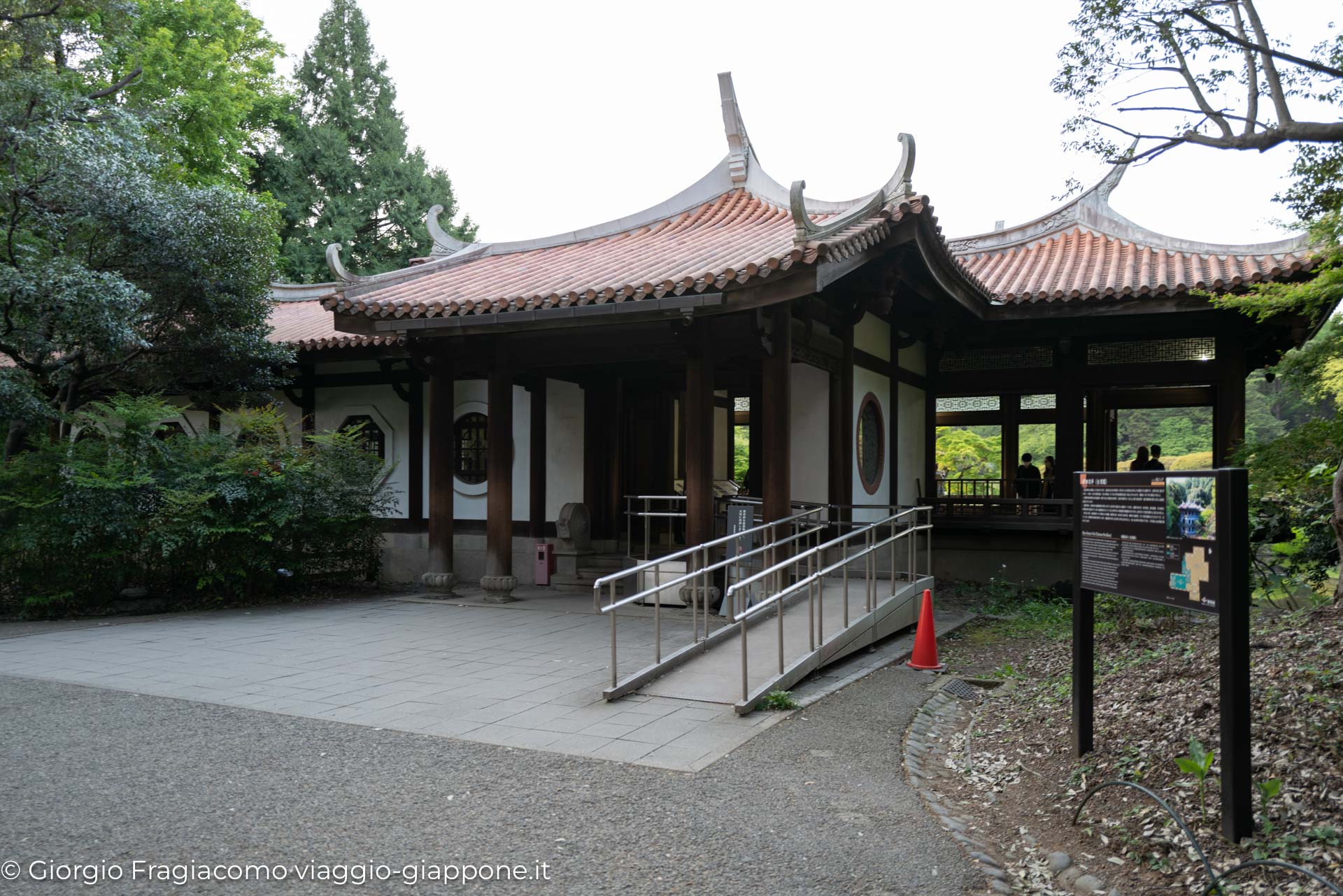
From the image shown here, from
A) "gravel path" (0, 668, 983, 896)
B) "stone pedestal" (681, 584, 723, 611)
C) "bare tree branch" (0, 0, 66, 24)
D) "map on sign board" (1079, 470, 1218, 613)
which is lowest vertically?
"gravel path" (0, 668, 983, 896)

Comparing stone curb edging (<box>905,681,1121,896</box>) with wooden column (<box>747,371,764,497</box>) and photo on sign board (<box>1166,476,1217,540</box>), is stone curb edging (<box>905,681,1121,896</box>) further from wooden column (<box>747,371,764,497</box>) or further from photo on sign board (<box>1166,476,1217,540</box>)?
wooden column (<box>747,371,764,497</box>)

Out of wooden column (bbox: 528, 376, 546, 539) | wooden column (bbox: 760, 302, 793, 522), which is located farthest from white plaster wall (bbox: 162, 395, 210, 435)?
wooden column (bbox: 760, 302, 793, 522)

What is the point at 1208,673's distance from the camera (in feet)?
17.2

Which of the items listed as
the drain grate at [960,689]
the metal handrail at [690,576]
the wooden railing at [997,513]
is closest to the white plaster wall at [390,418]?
the metal handrail at [690,576]

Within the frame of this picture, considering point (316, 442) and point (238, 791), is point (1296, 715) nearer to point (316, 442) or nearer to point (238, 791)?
point (238, 791)

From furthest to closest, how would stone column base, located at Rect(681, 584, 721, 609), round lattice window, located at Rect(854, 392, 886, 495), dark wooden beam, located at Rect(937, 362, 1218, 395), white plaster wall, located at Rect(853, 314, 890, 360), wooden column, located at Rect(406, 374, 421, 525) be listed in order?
wooden column, located at Rect(406, 374, 421, 525)
dark wooden beam, located at Rect(937, 362, 1218, 395)
round lattice window, located at Rect(854, 392, 886, 495)
white plaster wall, located at Rect(853, 314, 890, 360)
stone column base, located at Rect(681, 584, 721, 609)

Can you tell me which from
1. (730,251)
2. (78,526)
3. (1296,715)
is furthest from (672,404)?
(1296,715)

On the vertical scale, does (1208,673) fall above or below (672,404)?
below

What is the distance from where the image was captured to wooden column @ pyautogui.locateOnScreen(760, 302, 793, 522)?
937cm

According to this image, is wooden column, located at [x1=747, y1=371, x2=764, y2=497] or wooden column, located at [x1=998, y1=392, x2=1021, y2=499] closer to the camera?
wooden column, located at [x1=747, y1=371, x2=764, y2=497]

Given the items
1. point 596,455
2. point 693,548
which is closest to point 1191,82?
point 693,548

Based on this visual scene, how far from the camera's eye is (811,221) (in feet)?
27.7

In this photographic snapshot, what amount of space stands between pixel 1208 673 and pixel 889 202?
564 cm

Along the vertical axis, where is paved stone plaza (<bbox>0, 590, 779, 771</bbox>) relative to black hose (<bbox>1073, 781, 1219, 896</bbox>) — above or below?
below
